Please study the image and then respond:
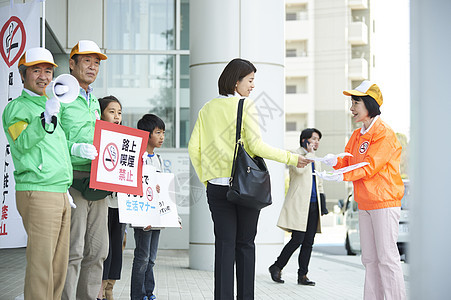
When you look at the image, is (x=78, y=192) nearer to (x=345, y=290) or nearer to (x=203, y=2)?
(x=345, y=290)

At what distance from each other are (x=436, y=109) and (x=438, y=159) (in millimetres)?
167

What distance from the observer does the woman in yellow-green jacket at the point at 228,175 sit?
16.9 ft

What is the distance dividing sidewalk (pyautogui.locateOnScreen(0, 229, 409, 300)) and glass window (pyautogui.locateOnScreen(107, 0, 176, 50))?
4585mm

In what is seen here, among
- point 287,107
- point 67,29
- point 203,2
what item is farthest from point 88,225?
point 287,107

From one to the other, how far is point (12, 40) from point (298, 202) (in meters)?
4.18

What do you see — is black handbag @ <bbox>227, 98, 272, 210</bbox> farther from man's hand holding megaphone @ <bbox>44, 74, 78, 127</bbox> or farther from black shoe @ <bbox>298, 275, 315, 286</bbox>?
black shoe @ <bbox>298, 275, 315, 286</bbox>

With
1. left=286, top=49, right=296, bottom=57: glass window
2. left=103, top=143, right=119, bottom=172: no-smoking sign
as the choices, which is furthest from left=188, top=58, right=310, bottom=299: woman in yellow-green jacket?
left=286, top=49, right=296, bottom=57: glass window

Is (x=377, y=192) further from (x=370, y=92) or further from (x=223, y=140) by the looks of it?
(x=223, y=140)

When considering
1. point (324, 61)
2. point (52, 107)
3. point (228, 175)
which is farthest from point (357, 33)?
point (52, 107)

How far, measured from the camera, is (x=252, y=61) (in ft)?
33.0

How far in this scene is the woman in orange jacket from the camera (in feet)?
17.9

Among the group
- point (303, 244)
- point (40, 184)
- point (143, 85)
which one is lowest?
point (303, 244)

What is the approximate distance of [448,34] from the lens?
229 centimetres

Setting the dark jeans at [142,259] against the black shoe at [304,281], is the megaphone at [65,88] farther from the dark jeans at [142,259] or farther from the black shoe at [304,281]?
the black shoe at [304,281]
